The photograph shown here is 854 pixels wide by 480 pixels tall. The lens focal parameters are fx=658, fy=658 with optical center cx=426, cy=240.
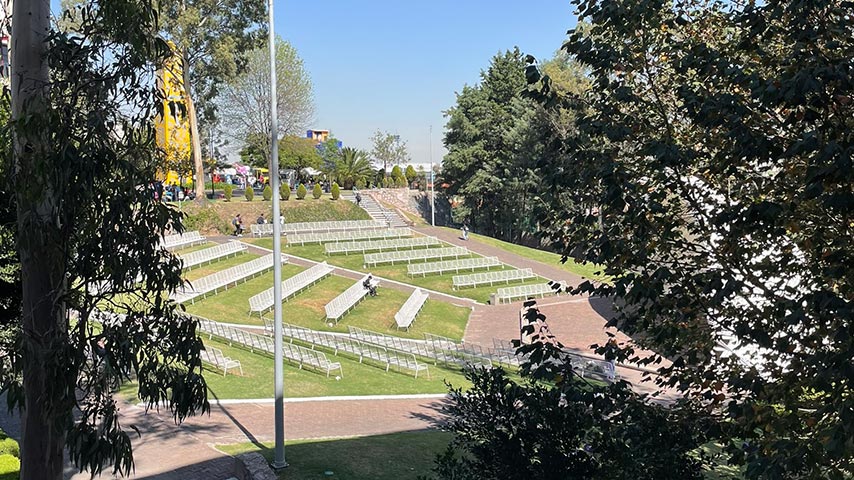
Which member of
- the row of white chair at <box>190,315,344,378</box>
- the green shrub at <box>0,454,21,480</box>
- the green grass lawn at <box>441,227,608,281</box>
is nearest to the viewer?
the green shrub at <box>0,454,21,480</box>

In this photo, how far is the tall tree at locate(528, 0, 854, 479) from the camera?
14.5ft

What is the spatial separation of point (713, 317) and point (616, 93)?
218 cm

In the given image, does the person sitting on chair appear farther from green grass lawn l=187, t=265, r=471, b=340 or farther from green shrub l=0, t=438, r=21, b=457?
green shrub l=0, t=438, r=21, b=457

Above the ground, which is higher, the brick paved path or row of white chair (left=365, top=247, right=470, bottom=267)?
row of white chair (left=365, top=247, right=470, bottom=267)

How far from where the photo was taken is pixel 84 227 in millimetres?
5152

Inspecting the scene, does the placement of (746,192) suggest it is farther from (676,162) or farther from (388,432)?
(388,432)

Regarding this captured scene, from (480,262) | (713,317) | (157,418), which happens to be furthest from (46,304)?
(480,262)

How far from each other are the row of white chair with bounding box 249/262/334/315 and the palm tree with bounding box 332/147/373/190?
33.7m

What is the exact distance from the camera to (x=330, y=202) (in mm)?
49625

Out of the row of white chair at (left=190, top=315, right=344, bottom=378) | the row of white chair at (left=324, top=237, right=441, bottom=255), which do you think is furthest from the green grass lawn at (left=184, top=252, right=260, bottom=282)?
the row of white chair at (left=190, top=315, right=344, bottom=378)

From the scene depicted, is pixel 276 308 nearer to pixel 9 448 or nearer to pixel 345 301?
pixel 9 448

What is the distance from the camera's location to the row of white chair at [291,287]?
76.3ft

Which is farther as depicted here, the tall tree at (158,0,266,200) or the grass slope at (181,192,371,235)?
the grass slope at (181,192,371,235)

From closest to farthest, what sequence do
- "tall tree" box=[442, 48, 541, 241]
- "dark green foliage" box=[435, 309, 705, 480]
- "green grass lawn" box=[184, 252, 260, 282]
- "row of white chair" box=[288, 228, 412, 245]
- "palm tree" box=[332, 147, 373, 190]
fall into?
"dark green foliage" box=[435, 309, 705, 480] → "green grass lawn" box=[184, 252, 260, 282] → "row of white chair" box=[288, 228, 412, 245] → "tall tree" box=[442, 48, 541, 241] → "palm tree" box=[332, 147, 373, 190]
